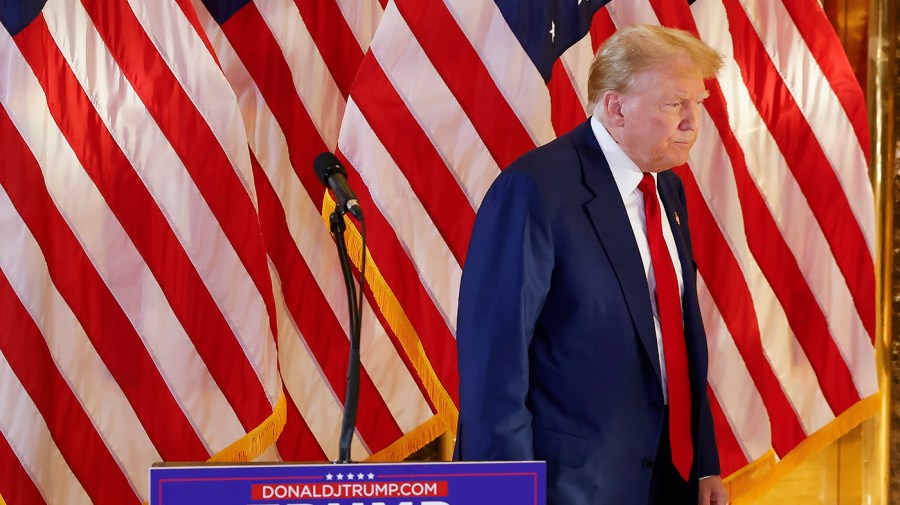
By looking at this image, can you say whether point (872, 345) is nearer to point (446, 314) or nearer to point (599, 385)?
point (446, 314)

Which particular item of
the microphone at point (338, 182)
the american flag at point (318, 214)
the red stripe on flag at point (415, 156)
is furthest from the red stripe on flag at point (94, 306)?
the microphone at point (338, 182)

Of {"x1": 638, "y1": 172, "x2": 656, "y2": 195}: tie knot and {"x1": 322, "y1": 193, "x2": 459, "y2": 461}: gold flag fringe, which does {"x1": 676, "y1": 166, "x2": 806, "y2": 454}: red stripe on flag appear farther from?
{"x1": 638, "y1": 172, "x2": 656, "y2": 195}: tie knot

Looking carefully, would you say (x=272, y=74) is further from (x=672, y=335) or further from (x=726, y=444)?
(x=726, y=444)

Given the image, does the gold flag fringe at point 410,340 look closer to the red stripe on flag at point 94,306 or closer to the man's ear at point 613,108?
the red stripe on flag at point 94,306

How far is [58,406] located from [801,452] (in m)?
2.16

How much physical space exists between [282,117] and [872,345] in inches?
74.4

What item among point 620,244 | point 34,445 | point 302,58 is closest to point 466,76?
point 302,58

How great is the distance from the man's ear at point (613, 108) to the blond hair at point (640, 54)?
1cm

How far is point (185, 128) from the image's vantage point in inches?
112

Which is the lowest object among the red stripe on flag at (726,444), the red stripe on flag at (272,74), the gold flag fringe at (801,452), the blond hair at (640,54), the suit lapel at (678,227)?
the gold flag fringe at (801,452)

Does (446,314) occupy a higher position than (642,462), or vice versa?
(446,314)

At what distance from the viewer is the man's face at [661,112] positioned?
2.01 metres

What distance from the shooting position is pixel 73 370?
2877mm

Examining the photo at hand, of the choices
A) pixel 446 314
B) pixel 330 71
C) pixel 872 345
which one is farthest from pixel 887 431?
pixel 330 71
